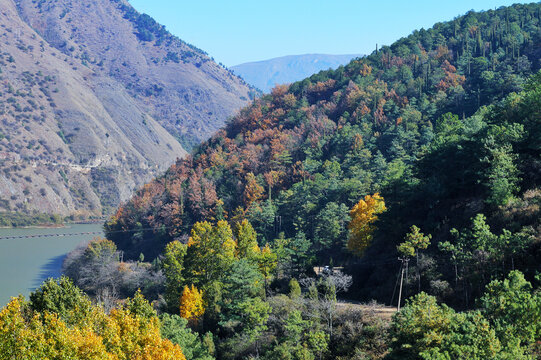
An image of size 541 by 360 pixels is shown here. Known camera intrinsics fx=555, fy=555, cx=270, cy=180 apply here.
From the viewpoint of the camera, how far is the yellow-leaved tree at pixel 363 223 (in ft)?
164

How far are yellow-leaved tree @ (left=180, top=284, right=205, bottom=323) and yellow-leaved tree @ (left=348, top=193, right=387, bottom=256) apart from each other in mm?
14951

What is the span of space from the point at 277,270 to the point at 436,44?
86.2 metres

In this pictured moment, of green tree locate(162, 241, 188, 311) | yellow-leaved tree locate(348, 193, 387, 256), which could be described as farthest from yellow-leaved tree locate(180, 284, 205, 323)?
yellow-leaved tree locate(348, 193, 387, 256)

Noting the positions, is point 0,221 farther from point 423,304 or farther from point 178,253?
point 423,304

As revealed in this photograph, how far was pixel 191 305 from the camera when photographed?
44.5 meters

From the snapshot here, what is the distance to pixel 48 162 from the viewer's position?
18912 cm

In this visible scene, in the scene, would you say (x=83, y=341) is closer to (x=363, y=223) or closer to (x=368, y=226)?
(x=368, y=226)

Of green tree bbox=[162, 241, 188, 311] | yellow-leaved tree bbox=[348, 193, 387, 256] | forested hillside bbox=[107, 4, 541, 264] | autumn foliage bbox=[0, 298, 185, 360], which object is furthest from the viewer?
forested hillside bbox=[107, 4, 541, 264]

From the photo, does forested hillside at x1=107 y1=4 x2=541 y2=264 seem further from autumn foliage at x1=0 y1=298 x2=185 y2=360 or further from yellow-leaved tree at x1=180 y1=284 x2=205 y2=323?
autumn foliage at x1=0 y1=298 x2=185 y2=360

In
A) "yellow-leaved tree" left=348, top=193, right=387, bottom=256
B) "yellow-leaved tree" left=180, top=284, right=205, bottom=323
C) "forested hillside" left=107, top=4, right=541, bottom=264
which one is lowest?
"yellow-leaved tree" left=180, top=284, right=205, bottom=323

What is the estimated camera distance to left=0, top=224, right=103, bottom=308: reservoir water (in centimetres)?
8881

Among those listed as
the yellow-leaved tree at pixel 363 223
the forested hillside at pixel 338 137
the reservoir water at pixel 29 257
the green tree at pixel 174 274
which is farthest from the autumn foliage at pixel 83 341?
the reservoir water at pixel 29 257

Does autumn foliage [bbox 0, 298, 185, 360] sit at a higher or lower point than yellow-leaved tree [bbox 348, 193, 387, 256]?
lower

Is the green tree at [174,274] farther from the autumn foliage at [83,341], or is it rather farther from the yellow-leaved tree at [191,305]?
the autumn foliage at [83,341]
